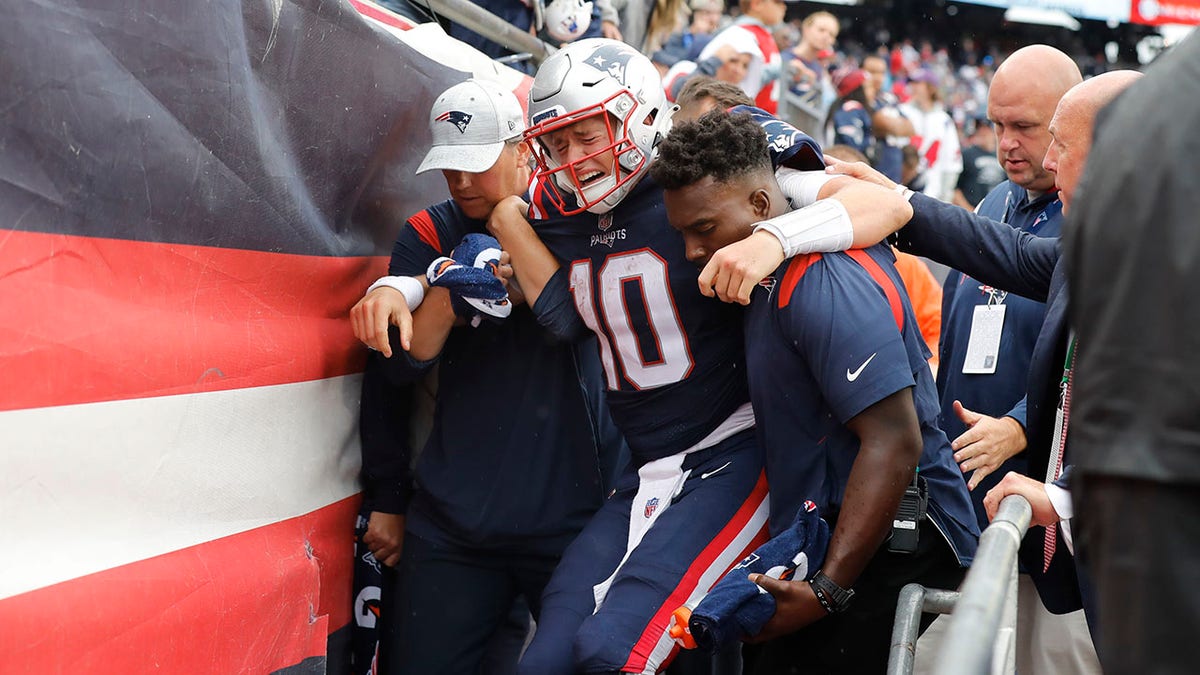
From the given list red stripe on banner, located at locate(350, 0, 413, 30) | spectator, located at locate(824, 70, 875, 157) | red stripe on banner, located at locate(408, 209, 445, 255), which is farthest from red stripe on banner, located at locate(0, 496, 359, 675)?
spectator, located at locate(824, 70, 875, 157)

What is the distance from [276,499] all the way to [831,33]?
32.3 ft

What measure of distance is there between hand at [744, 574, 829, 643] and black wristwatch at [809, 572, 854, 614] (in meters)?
0.01

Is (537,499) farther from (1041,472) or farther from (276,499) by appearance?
(1041,472)

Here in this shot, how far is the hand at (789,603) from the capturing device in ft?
8.50

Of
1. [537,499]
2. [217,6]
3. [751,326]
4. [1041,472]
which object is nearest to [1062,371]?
[1041,472]

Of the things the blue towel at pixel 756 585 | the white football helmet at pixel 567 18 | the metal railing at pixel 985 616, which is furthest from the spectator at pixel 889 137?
the metal railing at pixel 985 616

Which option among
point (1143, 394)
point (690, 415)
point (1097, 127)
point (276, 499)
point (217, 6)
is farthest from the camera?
point (690, 415)

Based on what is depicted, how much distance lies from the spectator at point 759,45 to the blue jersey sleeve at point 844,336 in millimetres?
4694

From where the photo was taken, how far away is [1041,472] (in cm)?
298

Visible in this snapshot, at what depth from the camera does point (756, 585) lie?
2.60 m

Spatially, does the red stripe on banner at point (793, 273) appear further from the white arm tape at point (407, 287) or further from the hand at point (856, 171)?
the white arm tape at point (407, 287)

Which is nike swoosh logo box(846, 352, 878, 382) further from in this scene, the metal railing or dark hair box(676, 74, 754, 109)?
dark hair box(676, 74, 754, 109)

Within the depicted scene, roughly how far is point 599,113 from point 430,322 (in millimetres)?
701

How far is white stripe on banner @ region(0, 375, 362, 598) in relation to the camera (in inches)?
81.2
